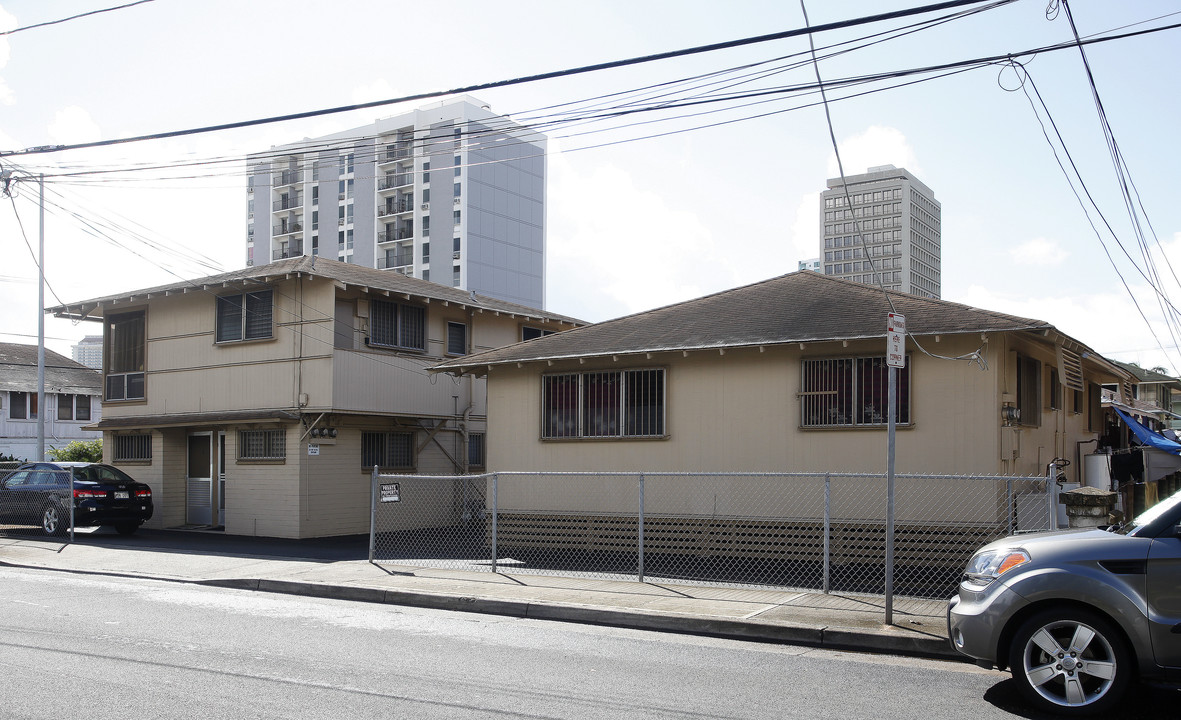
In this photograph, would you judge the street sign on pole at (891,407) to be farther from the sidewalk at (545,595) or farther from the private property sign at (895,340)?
the sidewalk at (545,595)

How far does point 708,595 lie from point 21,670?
22.7 feet

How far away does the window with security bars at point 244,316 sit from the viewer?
68.3 ft

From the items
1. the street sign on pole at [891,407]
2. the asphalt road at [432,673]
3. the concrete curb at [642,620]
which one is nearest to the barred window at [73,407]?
the concrete curb at [642,620]

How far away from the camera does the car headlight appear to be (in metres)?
6.48

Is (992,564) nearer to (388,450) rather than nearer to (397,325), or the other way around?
(397,325)

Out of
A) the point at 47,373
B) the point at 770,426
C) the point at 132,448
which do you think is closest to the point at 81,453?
the point at 47,373

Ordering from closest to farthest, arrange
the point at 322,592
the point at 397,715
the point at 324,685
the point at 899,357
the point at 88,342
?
the point at 397,715, the point at 324,685, the point at 899,357, the point at 322,592, the point at 88,342

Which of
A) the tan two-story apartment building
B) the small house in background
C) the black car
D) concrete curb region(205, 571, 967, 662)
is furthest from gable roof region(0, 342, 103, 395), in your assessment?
concrete curb region(205, 571, 967, 662)

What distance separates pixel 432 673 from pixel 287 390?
45.6 feet

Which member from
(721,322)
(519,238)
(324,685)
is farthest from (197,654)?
(519,238)

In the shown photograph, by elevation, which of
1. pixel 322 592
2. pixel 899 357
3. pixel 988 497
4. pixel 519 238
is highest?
pixel 519 238

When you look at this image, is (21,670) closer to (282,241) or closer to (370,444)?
(370,444)

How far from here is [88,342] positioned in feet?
284

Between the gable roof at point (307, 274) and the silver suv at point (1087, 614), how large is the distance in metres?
15.6
